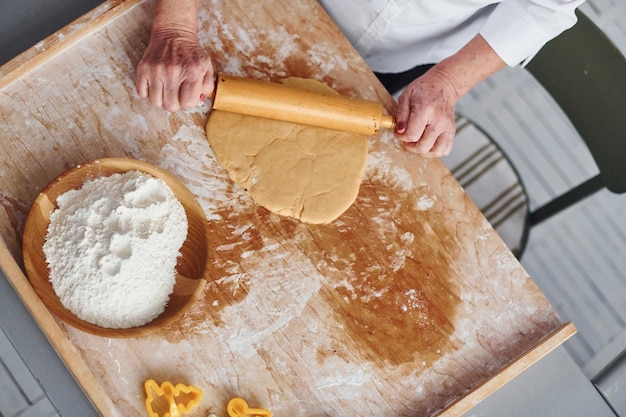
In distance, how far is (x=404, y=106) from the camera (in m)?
1.01

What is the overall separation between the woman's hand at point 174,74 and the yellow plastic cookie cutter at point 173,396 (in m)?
0.43

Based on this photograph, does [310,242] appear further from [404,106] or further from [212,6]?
[212,6]

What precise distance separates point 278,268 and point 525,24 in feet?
1.91

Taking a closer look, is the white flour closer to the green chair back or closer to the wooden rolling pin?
the wooden rolling pin

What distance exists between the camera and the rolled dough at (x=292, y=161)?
0.96 metres

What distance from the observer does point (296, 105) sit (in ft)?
3.11

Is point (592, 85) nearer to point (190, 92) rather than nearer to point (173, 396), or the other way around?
point (190, 92)

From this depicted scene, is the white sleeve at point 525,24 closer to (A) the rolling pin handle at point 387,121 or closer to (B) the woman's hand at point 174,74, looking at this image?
(A) the rolling pin handle at point 387,121

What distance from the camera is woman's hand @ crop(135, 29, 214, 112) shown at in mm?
926

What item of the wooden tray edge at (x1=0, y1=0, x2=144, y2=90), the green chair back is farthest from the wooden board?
the green chair back

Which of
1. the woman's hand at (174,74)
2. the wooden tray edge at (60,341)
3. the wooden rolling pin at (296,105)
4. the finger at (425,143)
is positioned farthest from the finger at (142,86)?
the finger at (425,143)

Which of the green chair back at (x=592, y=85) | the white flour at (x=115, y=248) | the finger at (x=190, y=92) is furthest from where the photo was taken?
the green chair back at (x=592, y=85)

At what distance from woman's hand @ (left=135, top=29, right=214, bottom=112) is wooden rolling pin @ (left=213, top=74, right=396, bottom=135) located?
30 mm

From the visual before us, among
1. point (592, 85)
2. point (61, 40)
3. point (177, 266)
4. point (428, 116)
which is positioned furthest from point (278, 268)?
point (592, 85)
